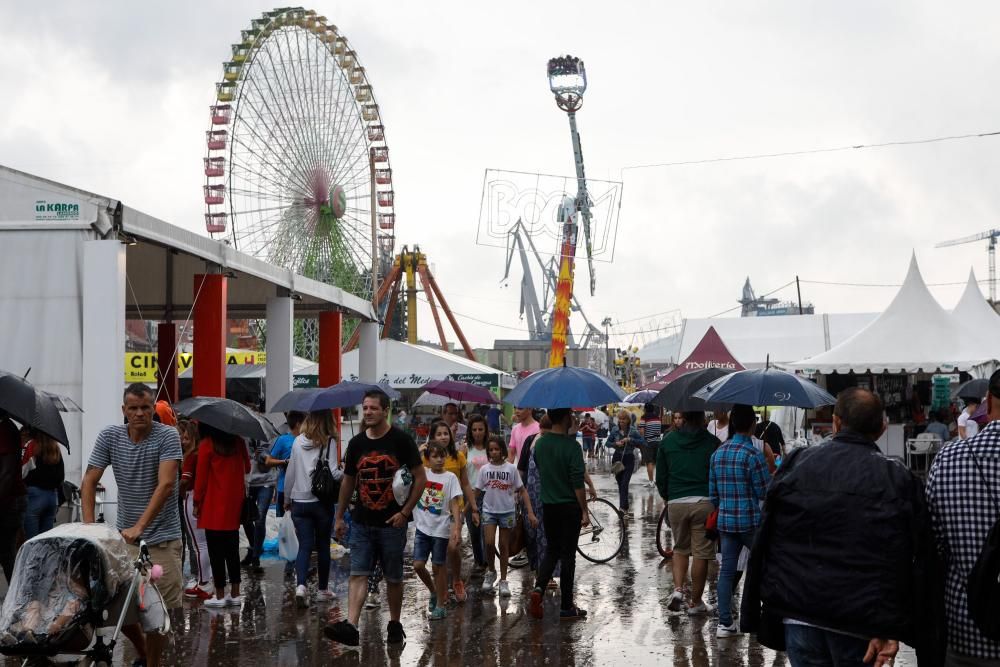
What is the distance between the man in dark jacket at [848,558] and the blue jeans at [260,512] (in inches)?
298

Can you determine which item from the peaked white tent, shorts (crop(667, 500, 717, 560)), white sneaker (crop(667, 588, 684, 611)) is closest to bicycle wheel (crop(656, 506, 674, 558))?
white sneaker (crop(667, 588, 684, 611))

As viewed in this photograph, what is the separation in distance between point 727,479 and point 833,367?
12816 millimetres

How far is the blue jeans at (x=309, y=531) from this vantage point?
9398mm

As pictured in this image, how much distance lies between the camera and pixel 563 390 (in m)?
10.0

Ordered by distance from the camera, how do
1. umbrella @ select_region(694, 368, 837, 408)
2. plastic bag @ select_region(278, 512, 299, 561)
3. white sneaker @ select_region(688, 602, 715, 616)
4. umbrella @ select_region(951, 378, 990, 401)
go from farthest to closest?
umbrella @ select_region(951, 378, 990, 401), plastic bag @ select_region(278, 512, 299, 561), umbrella @ select_region(694, 368, 837, 408), white sneaker @ select_region(688, 602, 715, 616)

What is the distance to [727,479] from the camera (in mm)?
7941

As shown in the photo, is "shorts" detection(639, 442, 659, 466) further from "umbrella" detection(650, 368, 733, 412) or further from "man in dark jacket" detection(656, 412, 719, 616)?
"man in dark jacket" detection(656, 412, 719, 616)

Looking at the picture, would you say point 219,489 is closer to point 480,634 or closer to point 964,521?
point 480,634

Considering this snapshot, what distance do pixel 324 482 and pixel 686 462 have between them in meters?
2.79

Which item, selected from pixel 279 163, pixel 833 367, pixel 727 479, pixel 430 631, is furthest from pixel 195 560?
pixel 279 163

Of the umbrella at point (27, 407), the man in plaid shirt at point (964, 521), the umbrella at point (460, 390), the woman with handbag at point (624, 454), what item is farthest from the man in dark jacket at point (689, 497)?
the umbrella at point (460, 390)

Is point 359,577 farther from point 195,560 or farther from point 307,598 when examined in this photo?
point 195,560

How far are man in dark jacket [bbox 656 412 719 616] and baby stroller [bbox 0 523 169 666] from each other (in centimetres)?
439

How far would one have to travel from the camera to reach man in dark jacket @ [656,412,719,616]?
8781 mm
